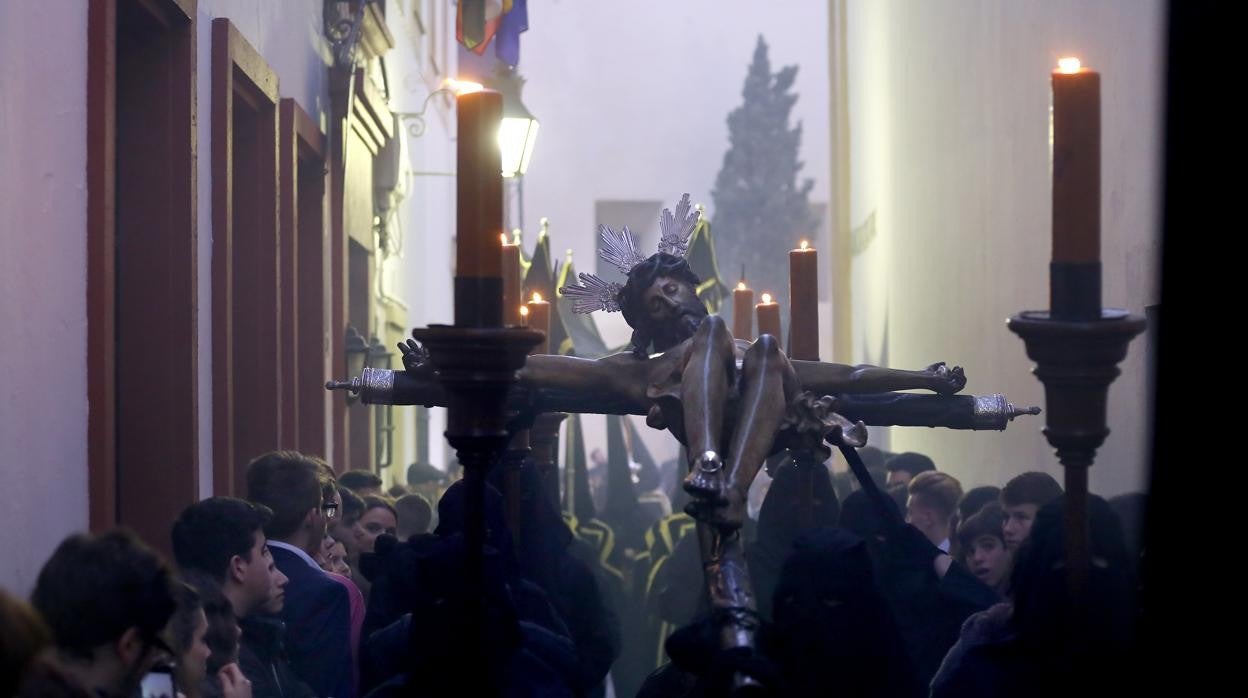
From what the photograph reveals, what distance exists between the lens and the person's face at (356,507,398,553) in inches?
250

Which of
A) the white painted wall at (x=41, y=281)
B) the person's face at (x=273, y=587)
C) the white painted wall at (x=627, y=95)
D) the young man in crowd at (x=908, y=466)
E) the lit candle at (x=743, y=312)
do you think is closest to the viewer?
the white painted wall at (x=41, y=281)

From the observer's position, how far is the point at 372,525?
21.0 feet

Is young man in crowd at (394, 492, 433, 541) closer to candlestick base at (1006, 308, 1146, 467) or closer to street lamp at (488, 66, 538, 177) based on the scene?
street lamp at (488, 66, 538, 177)

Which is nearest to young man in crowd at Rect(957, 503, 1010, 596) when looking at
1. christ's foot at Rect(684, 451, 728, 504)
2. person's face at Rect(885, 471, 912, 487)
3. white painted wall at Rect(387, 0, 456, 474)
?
person's face at Rect(885, 471, 912, 487)

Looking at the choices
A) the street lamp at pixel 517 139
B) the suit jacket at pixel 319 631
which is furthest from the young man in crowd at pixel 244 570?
the street lamp at pixel 517 139

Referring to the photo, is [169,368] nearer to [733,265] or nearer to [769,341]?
[769,341]

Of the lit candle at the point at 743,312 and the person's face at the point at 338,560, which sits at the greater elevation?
the lit candle at the point at 743,312

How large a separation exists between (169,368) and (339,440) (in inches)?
194

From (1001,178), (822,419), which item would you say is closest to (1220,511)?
(822,419)

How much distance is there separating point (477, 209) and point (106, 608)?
0.89 metres

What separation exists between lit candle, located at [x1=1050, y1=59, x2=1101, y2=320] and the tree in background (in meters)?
32.5

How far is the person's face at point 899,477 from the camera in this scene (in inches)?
325

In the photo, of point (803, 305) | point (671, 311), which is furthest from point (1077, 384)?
point (803, 305)

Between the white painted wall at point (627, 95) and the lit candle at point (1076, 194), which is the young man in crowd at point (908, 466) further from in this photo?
the white painted wall at point (627, 95)
